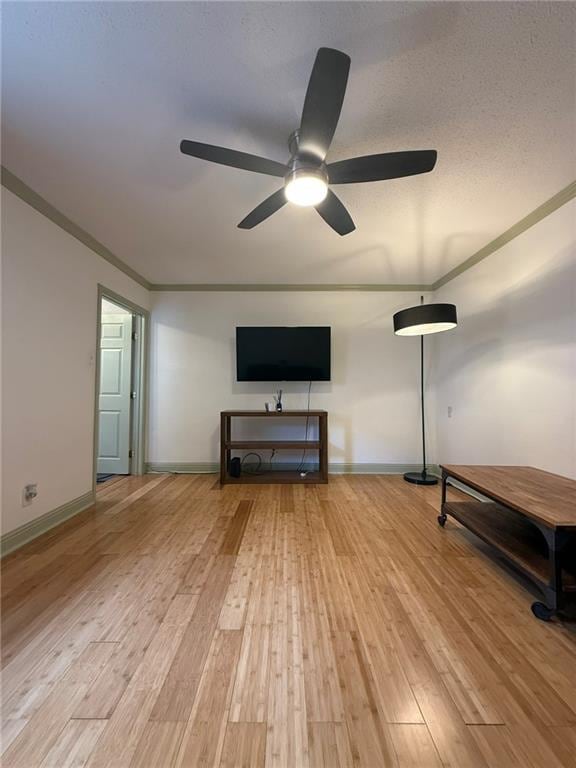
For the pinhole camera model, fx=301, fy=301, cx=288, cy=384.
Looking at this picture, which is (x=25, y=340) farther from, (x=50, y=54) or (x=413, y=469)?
(x=413, y=469)

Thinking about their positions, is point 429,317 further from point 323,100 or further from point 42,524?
point 42,524

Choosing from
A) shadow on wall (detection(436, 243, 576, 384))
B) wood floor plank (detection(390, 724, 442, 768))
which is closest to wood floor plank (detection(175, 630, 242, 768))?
wood floor plank (detection(390, 724, 442, 768))

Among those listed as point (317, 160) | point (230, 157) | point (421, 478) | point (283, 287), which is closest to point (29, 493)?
point (230, 157)

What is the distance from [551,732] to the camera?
3.02 feet

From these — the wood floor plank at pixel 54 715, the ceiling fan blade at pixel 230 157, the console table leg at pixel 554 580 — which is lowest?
the wood floor plank at pixel 54 715

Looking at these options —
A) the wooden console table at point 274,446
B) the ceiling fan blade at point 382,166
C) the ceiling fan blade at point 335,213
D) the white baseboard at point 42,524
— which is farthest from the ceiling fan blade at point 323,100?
the white baseboard at point 42,524

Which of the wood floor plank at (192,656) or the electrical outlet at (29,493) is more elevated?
the electrical outlet at (29,493)

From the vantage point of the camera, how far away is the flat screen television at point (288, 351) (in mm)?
3746

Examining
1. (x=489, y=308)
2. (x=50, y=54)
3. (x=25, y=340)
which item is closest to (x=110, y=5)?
(x=50, y=54)

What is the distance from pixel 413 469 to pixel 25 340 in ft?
13.4

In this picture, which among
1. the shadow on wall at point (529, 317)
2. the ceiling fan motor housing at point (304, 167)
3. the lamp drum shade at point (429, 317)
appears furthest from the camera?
the lamp drum shade at point (429, 317)

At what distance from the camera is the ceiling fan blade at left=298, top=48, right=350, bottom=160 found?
1.01 meters

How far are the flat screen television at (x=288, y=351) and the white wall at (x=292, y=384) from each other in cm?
21

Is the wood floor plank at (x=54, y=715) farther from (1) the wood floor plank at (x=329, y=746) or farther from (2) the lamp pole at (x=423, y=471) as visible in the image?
(2) the lamp pole at (x=423, y=471)
